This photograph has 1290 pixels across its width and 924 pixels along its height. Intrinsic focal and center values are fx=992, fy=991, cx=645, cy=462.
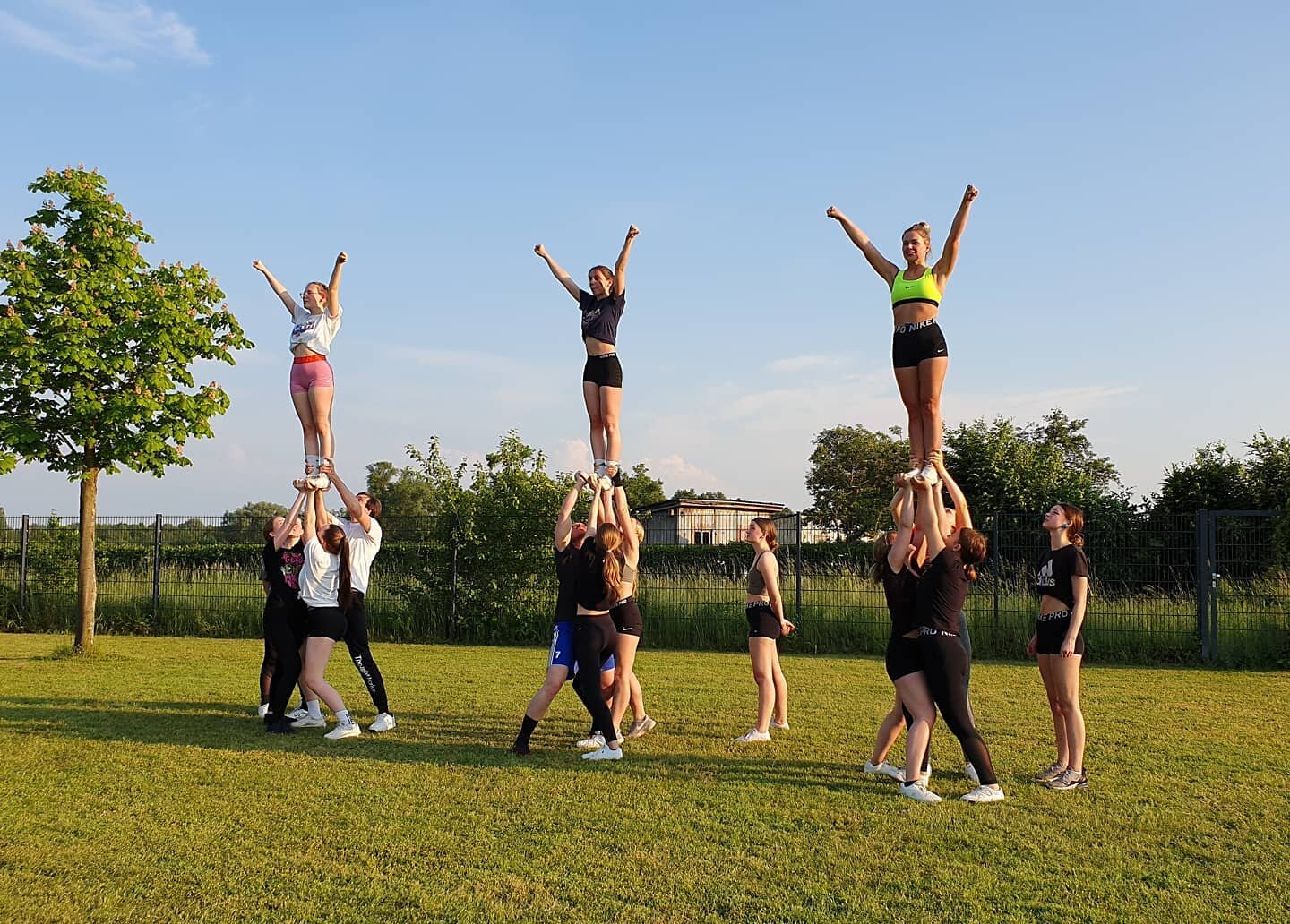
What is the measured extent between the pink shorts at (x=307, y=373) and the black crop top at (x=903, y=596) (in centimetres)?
489

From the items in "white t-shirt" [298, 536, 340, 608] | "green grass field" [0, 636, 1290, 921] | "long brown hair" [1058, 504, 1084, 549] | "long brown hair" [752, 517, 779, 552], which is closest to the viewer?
"green grass field" [0, 636, 1290, 921]

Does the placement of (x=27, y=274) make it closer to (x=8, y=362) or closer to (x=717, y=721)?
(x=8, y=362)

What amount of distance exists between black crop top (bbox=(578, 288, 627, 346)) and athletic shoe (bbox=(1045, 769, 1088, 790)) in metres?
4.80

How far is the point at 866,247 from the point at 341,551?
17.9ft

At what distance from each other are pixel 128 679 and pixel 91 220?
22.9 feet

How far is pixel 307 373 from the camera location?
8.32 metres

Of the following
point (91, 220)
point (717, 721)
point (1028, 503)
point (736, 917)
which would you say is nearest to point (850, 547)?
point (1028, 503)

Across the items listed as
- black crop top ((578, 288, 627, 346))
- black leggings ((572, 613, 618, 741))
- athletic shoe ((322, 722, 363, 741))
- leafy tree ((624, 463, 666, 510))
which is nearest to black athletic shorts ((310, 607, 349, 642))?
athletic shoe ((322, 722, 363, 741))

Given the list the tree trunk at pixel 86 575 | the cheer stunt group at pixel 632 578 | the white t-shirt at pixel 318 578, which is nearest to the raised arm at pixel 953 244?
the cheer stunt group at pixel 632 578

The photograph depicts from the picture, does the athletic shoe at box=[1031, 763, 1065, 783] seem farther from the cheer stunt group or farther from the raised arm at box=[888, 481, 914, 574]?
the raised arm at box=[888, 481, 914, 574]

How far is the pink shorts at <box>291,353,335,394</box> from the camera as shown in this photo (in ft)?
27.3

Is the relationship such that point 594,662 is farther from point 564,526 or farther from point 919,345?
point 919,345

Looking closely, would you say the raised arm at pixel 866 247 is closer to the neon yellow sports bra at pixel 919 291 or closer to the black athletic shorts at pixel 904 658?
the neon yellow sports bra at pixel 919 291

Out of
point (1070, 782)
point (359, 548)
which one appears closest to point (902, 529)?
point (1070, 782)
